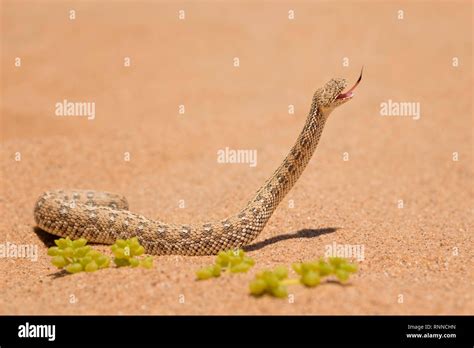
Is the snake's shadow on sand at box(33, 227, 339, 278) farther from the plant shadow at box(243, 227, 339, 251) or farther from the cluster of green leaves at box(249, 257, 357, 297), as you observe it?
the cluster of green leaves at box(249, 257, 357, 297)

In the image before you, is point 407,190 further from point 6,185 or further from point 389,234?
point 6,185

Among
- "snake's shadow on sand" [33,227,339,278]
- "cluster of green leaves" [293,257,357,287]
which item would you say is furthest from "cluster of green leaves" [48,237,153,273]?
"snake's shadow on sand" [33,227,339,278]

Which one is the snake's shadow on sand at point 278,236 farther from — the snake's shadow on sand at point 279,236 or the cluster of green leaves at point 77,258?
the cluster of green leaves at point 77,258

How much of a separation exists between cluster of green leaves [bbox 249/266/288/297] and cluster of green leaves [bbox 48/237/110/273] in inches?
80.5

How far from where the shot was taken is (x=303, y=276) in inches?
252

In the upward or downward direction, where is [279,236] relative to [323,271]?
upward

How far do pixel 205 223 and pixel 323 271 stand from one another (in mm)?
3398

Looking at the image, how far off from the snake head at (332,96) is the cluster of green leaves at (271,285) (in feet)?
12.3

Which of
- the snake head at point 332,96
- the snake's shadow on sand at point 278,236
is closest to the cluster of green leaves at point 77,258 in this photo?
the snake's shadow on sand at point 278,236

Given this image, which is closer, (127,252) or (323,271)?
(323,271)

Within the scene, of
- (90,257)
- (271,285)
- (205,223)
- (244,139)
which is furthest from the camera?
(244,139)

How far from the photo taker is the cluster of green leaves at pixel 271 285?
20.2ft

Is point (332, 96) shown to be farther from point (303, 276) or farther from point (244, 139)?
point (244, 139)

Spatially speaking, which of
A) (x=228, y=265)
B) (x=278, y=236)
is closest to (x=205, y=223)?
(x=278, y=236)
